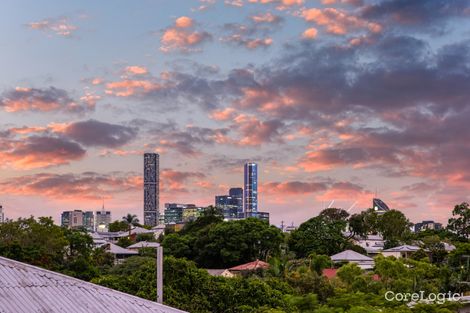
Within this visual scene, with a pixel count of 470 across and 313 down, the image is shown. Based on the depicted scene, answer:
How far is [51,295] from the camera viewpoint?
11742 millimetres

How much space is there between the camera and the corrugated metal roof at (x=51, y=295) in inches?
441

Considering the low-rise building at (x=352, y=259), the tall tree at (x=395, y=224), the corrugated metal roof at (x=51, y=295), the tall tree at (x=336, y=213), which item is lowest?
the low-rise building at (x=352, y=259)

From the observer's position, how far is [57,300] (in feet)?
38.4

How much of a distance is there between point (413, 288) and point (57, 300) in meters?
34.7

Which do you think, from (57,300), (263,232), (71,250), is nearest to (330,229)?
(263,232)

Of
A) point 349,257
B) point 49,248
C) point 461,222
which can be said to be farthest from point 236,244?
point 461,222

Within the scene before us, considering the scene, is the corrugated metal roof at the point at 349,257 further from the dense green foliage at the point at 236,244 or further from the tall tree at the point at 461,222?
the tall tree at the point at 461,222

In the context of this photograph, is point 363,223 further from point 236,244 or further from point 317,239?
point 236,244

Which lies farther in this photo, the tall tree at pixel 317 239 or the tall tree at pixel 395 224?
the tall tree at pixel 395 224

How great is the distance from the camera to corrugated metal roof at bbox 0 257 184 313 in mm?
11195

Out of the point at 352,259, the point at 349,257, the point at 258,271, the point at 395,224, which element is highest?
the point at 395,224

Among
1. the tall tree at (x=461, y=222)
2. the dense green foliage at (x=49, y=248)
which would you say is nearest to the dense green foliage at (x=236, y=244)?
the dense green foliage at (x=49, y=248)

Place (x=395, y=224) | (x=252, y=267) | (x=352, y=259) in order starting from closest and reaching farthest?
(x=252, y=267) → (x=352, y=259) → (x=395, y=224)

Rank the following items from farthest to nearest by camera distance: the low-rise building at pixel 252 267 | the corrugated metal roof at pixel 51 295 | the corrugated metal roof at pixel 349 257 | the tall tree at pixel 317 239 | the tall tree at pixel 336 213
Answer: the tall tree at pixel 336 213 → the tall tree at pixel 317 239 → the corrugated metal roof at pixel 349 257 → the low-rise building at pixel 252 267 → the corrugated metal roof at pixel 51 295
